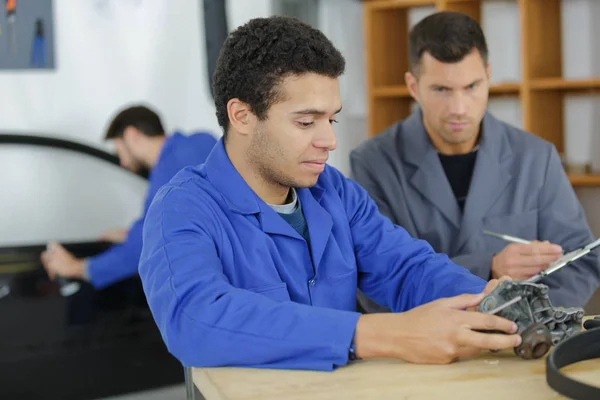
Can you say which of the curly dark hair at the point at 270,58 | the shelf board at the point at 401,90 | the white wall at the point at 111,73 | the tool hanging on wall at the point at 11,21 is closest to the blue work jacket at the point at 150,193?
the white wall at the point at 111,73

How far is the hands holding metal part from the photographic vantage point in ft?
3.85

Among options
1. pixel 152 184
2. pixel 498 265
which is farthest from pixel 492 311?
pixel 152 184

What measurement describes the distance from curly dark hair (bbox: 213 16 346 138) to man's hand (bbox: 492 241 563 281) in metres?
0.63

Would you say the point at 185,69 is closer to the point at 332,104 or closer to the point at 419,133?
the point at 419,133

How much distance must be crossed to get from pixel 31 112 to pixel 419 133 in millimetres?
1991

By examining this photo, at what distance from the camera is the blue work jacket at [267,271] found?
3.94 ft

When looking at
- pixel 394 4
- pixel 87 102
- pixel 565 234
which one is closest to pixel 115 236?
pixel 87 102

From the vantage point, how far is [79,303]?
135 inches

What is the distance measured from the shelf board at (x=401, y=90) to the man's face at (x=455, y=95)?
145 cm

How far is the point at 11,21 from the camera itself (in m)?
3.64

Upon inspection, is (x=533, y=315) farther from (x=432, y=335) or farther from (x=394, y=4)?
(x=394, y=4)

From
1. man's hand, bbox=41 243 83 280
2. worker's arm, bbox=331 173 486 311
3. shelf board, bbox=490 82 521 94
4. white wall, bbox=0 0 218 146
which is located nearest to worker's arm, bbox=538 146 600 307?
worker's arm, bbox=331 173 486 311

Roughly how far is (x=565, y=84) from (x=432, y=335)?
254 cm

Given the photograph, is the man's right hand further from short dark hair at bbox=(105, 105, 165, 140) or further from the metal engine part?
short dark hair at bbox=(105, 105, 165, 140)
